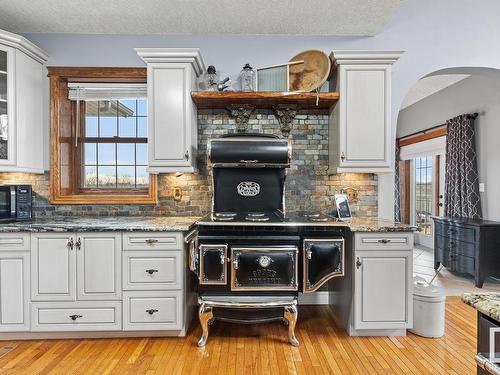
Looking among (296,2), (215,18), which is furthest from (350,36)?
(215,18)

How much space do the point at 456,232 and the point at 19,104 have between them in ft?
16.5

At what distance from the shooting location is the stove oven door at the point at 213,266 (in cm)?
234

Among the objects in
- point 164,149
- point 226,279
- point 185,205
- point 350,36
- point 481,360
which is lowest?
point 226,279

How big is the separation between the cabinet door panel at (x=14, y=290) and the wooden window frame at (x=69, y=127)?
0.75 metres

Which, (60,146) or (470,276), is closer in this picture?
(60,146)

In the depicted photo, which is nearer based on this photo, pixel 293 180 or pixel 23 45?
pixel 23 45

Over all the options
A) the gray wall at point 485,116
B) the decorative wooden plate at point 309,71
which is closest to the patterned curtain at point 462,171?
the gray wall at point 485,116

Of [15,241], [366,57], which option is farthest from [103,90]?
[366,57]

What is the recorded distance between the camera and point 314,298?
3.13m

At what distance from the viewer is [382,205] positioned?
3.11 m

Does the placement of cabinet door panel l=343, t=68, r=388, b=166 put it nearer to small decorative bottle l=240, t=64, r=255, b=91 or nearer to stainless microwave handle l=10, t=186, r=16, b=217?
small decorative bottle l=240, t=64, r=255, b=91

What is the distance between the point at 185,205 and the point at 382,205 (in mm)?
1935

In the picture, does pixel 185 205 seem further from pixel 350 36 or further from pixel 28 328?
pixel 350 36

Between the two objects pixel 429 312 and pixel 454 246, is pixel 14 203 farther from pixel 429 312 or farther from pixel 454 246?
pixel 454 246
